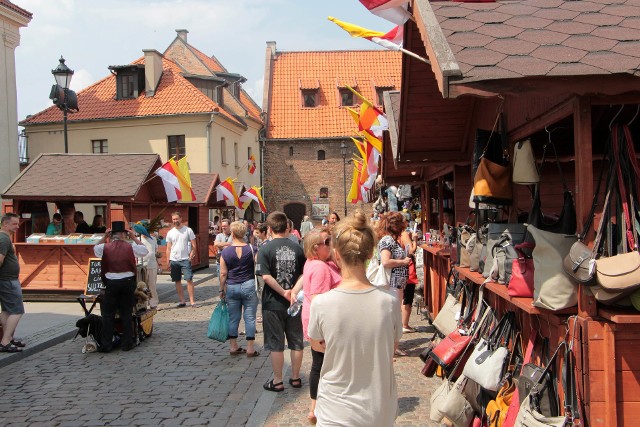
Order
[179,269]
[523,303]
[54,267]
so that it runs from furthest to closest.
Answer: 1. [54,267]
2. [179,269]
3. [523,303]

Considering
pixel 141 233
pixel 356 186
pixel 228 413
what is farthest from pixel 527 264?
pixel 356 186

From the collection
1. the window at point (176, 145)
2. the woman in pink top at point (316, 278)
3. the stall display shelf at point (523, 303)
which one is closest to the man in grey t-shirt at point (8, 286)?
the woman in pink top at point (316, 278)

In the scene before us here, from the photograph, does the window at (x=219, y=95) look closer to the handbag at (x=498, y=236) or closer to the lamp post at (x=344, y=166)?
the lamp post at (x=344, y=166)

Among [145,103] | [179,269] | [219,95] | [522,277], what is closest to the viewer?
[522,277]

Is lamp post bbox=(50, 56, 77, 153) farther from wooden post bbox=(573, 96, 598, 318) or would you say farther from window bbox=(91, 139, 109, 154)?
window bbox=(91, 139, 109, 154)

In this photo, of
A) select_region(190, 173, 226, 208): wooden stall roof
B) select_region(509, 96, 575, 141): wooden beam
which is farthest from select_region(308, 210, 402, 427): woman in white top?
select_region(190, 173, 226, 208): wooden stall roof

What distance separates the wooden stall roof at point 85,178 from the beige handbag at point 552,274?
1172 centimetres

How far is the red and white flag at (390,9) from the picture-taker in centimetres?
550

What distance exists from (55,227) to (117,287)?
22.8 feet

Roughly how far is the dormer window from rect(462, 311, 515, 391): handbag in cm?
3256

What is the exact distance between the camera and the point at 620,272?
3.56 meters

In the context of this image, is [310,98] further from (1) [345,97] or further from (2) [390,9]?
(2) [390,9]

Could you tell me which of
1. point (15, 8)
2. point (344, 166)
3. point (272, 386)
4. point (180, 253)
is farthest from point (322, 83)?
point (272, 386)

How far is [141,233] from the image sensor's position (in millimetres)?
12789
